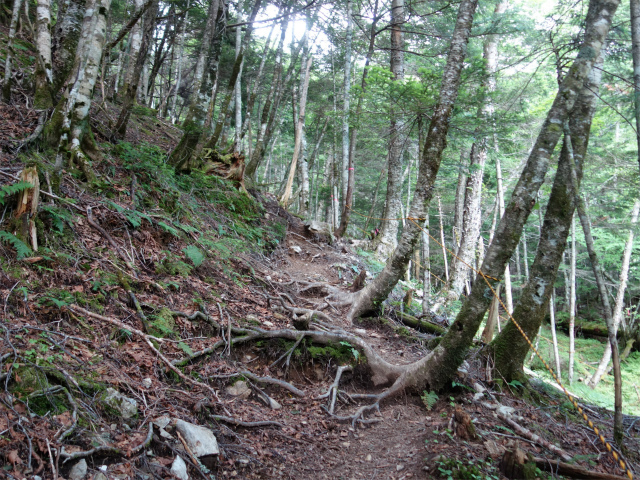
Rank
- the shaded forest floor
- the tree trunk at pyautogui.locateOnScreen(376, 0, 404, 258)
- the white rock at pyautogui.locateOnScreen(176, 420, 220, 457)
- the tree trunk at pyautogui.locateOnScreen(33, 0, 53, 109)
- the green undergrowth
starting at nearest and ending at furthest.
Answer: the shaded forest floor
the white rock at pyautogui.locateOnScreen(176, 420, 220, 457)
the tree trunk at pyautogui.locateOnScreen(33, 0, 53, 109)
the tree trunk at pyautogui.locateOnScreen(376, 0, 404, 258)
the green undergrowth

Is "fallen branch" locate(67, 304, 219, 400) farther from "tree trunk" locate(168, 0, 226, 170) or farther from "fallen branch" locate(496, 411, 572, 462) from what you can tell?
"tree trunk" locate(168, 0, 226, 170)

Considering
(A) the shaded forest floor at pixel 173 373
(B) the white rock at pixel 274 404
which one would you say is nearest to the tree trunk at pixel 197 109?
(A) the shaded forest floor at pixel 173 373

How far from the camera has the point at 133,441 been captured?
262 cm

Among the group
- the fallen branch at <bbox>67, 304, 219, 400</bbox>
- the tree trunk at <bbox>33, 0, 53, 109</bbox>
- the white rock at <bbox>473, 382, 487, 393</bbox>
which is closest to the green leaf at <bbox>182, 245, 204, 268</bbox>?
the fallen branch at <bbox>67, 304, 219, 400</bbox>

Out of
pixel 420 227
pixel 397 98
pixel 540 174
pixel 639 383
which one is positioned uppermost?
pixel 397 98

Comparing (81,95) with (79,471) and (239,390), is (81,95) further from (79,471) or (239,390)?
(79,471)

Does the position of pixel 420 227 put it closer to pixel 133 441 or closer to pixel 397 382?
pixel 397 382

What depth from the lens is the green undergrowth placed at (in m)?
12.8

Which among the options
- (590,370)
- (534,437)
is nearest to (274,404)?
(534,437)

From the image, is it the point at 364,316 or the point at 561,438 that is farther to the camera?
the point at 364,316

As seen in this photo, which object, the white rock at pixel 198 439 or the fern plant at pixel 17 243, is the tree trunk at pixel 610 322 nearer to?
the white rock at pixel 198 439

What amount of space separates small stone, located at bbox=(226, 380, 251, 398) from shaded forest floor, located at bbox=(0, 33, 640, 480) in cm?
1

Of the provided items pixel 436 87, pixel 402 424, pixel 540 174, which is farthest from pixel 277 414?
pixel 436 87

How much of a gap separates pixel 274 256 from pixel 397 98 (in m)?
4.37
